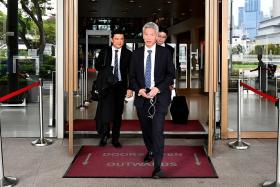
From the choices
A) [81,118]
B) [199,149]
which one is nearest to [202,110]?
[81,118]

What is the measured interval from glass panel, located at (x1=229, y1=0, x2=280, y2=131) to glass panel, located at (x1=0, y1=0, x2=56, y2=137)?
111 inches

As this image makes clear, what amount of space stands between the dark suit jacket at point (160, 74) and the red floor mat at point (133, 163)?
2.45 ft

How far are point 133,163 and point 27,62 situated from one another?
3.66 metres

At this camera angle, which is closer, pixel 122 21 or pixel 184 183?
pixel 184 183

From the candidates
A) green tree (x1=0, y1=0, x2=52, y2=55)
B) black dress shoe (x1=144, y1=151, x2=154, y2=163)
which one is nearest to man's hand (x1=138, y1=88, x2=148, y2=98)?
black dress shoe (x1=144, y1=151, x2=154, y2=163)

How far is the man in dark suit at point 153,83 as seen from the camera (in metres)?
4.74

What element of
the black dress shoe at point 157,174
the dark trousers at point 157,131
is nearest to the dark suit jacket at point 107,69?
Result: the dark trousers at point 157,131

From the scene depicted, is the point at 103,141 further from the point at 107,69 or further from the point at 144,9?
the point at 144,9

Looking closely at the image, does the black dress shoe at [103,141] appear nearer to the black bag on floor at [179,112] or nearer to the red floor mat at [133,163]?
the red floor mat at [133,163]

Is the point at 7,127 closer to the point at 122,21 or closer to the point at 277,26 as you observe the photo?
the point at 277,26

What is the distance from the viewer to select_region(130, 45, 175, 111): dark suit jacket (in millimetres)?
4828

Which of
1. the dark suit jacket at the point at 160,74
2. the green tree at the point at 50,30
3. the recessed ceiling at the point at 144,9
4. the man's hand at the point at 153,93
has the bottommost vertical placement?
the man's hand at the point at 153,93

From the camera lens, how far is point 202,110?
9.85 metres

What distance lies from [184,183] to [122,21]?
18.5 m
